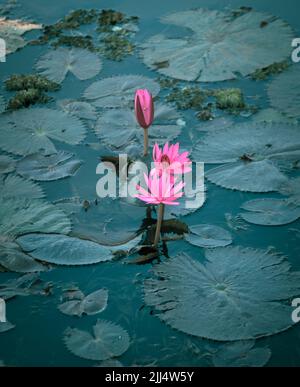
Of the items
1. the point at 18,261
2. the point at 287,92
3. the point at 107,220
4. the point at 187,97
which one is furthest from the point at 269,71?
the point at 18,261

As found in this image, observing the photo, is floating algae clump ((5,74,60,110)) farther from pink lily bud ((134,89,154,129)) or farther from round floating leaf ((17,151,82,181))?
pink lily bud ((134,89,154,129))

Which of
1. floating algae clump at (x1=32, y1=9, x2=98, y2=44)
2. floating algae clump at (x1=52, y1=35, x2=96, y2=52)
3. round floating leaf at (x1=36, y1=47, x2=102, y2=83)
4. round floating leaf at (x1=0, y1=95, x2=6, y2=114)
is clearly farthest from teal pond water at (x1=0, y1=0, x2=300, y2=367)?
floating algae clump at (x1=32, y1=9, x2=98, y2=44)

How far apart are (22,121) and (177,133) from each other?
2.69 feet

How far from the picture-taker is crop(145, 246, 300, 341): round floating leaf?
231 cm

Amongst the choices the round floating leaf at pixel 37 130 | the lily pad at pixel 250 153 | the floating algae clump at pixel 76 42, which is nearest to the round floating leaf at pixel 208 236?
the lily pad at pixel 250 153

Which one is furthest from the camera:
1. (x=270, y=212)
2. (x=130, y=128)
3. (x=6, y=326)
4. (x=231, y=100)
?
(x=231, y=100)

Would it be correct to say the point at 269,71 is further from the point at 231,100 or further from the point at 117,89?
the point at 117,89

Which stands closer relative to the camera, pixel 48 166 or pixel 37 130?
pixel 48 166

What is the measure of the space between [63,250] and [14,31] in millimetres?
2115

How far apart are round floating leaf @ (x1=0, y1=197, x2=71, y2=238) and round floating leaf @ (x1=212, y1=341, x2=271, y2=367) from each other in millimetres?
869

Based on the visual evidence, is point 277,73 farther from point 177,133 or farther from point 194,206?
point 194,206

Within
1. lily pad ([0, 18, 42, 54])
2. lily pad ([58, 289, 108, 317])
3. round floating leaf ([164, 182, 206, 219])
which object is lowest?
lily pad ([58, 289, 108, 317])

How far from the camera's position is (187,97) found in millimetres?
3570

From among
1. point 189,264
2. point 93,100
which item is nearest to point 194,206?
point 189,264
